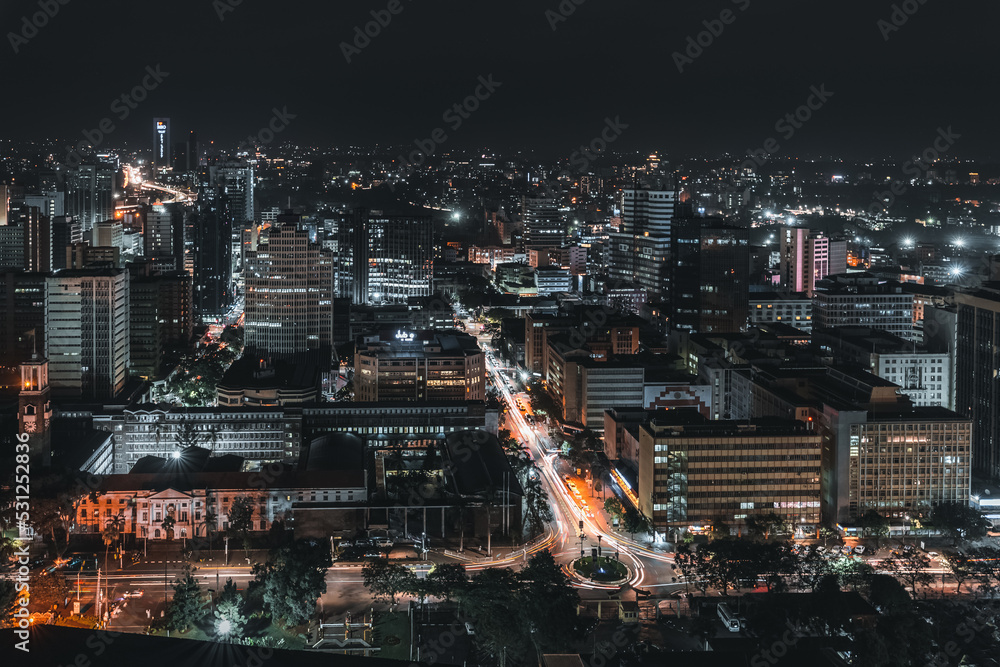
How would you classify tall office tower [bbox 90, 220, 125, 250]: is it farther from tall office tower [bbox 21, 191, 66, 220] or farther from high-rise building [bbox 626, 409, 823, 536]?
high-rise building [bbox 626, 409, 823, 536]

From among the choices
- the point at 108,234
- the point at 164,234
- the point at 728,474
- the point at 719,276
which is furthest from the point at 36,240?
the point at 728,474

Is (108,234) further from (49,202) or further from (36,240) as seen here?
(36,240)

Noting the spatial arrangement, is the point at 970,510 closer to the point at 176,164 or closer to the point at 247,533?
the point at 247,533

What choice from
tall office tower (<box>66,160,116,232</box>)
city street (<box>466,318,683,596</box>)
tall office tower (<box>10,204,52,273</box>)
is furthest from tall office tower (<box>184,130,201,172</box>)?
A: city street (<box>466,318,683,596</box>)

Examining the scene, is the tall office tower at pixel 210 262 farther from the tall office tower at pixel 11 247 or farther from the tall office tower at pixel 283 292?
the tall office tower at pixel 283 292

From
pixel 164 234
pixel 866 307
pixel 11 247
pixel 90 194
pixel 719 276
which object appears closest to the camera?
pixel 866 307

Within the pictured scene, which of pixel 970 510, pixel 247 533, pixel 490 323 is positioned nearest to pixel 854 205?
pixel 490 323

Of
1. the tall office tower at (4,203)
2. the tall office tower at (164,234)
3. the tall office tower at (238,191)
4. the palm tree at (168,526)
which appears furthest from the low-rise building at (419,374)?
the tall office tower at (238,191)
